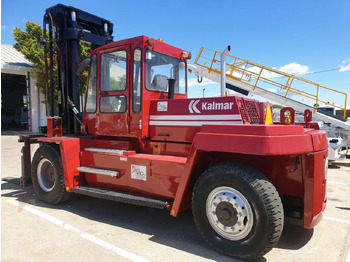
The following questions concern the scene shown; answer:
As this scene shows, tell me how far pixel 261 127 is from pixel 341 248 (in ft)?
6.40

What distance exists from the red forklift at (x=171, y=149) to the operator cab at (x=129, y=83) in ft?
0.06

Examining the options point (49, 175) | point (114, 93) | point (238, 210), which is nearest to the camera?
point (238, 210)

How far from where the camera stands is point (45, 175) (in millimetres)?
5305

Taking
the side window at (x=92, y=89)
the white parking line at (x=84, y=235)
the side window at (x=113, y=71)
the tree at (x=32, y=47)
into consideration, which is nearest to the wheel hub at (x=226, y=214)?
the white parking line at (x=84, y=235)

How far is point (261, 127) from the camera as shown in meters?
2.97

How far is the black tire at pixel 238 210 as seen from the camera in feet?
9.69

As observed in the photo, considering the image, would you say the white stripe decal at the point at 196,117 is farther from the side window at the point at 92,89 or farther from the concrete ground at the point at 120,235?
the concrete ground at the point at 120,235

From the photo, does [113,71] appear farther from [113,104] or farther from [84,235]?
[84,235]

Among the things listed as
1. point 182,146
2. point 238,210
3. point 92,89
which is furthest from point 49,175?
point 238,210

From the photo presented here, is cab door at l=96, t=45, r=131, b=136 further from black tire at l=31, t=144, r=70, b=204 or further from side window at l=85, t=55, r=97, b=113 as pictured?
black tire at l=31, t=144, r=70, b=204

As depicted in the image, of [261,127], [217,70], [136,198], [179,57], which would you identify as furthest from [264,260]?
[217,70]

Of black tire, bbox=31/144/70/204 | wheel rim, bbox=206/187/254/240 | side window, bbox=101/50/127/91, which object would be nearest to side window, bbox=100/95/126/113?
side window, bbox=101/50/127/91

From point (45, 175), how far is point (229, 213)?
149 inches

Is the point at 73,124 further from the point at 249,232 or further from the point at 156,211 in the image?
the point at 249,232
